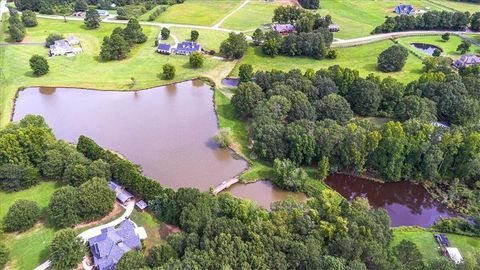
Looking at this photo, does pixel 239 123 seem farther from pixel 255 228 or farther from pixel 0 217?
pixel 0 217

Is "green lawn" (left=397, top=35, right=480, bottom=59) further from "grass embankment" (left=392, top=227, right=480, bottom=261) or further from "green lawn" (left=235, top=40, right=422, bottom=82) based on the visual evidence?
"grass embankment" (left=392, top=227, right=480, bottom=261)

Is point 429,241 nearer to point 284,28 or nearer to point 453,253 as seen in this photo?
point 453,253

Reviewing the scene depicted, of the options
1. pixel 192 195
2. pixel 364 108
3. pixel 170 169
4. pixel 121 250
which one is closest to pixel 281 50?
pixel 364 108

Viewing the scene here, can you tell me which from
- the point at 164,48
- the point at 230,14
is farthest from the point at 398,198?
the point at 230,14

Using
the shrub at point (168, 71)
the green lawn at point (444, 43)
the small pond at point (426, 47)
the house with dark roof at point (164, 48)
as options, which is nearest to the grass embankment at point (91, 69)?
the shrub at point (168, 71)

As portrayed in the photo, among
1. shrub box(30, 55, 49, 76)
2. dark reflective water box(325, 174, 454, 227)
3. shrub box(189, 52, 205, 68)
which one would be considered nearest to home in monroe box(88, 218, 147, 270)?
dark reflective water box(325, 174, 454, 227)
